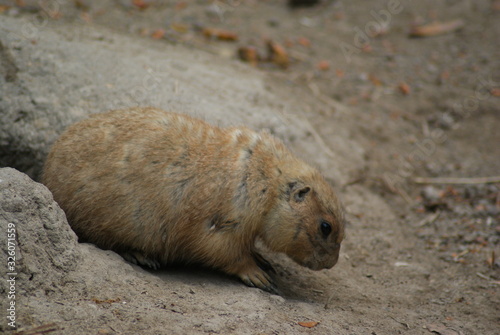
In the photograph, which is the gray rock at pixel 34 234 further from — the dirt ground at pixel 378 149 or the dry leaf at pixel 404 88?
the dry leaf at pixel 404 88

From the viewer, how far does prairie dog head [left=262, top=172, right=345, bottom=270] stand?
16.8 feet

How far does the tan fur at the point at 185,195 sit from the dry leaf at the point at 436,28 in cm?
788

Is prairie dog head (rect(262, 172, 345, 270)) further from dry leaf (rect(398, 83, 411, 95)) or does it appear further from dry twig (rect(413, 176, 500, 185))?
dry leaf (rect(398, 83, 411, 95))

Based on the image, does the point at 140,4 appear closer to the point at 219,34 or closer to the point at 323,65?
the point at 219,34

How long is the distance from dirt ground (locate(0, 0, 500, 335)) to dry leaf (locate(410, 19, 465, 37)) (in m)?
0.05

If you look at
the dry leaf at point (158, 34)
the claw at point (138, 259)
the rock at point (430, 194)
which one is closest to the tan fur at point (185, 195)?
the claw at point (138, 259)

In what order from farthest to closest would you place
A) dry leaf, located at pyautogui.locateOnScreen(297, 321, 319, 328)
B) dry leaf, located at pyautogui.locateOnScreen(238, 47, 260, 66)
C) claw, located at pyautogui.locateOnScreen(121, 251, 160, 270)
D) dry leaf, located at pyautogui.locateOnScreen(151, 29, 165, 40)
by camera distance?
dry leaf, located at pyautogui.locateOnScreen(238, 47, 260, 66), dry leaf, located at pyautogui.locateOnScreen(151, 29, 165, 40), claw, located at pyautogui.locateOnScreen(121, 251, 160, 270), dry leaf, located at pyautogui.locateOnScreen(297, 321, 319, 328)

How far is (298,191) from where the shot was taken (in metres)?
5.12

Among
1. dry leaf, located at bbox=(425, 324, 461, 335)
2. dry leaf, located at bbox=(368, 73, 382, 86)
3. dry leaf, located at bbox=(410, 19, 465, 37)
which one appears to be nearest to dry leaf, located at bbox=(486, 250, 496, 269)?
dry leaf, located at bbox=(425, 324, 461, 335)

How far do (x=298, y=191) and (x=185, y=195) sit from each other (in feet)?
3.65

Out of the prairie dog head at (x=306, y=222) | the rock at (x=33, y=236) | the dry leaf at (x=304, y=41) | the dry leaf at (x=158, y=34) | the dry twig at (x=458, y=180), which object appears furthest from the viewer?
the dry leaf at (x=304, y=41)

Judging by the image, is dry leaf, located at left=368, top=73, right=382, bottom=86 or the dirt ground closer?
the dirt ground

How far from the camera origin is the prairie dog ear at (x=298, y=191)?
16.8 feet

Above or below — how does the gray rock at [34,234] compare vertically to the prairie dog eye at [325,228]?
above
